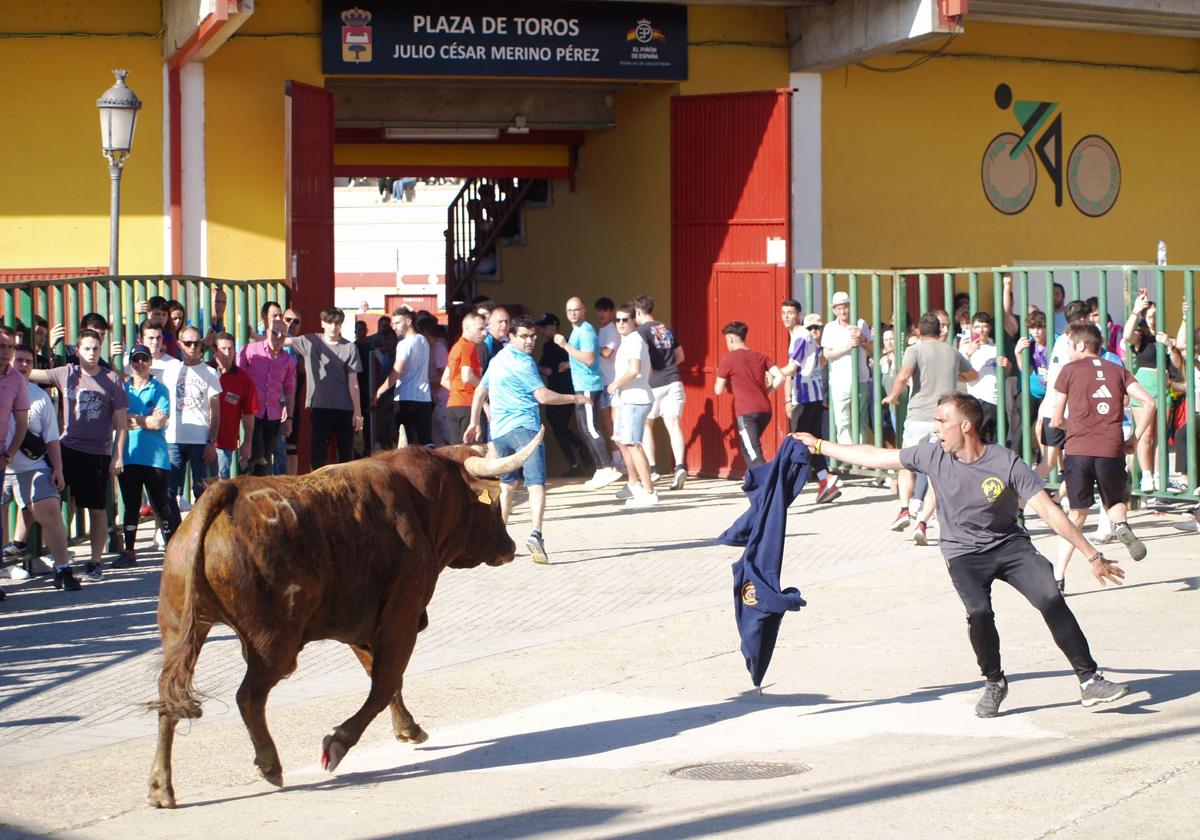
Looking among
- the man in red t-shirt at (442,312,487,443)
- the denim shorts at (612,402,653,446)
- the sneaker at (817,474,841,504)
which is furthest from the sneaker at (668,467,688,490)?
the man in red t-shirt at (442,312,487,443)

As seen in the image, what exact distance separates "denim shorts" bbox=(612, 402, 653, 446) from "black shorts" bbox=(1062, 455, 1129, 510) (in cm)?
535

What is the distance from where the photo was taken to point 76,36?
1709 centimetres

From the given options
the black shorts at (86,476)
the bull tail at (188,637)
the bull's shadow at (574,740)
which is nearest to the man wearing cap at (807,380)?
the black shorts at (86,476)

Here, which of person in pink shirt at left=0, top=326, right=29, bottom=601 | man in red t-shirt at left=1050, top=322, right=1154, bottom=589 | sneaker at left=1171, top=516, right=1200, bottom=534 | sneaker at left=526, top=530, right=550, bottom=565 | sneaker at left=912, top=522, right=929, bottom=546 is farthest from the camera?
sneaker at left=1171, top=516, right=1200, bottom=534

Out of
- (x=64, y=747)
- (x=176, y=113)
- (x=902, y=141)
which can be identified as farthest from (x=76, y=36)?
(x=64, y=747)

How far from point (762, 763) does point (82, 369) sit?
7058 mm

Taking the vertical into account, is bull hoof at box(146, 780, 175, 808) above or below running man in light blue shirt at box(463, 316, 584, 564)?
below

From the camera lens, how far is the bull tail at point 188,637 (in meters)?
6.66

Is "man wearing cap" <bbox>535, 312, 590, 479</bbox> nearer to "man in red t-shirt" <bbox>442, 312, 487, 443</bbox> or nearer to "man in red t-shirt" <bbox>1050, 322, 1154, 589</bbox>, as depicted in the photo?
"man in red t-shirt" <bbox>442, 312, 487, 443</bbox>

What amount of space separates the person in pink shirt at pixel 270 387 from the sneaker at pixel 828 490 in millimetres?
5104

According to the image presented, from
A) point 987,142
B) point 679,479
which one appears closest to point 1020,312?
point 679,479

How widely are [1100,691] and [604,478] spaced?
410 inches

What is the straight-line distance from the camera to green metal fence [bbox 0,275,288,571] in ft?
42.4

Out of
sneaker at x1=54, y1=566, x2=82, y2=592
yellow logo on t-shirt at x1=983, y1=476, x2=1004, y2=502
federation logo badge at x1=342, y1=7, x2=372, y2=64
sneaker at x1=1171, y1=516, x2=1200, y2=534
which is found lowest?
sneaker at x1=54, y1=566, x2=82, y2=592
